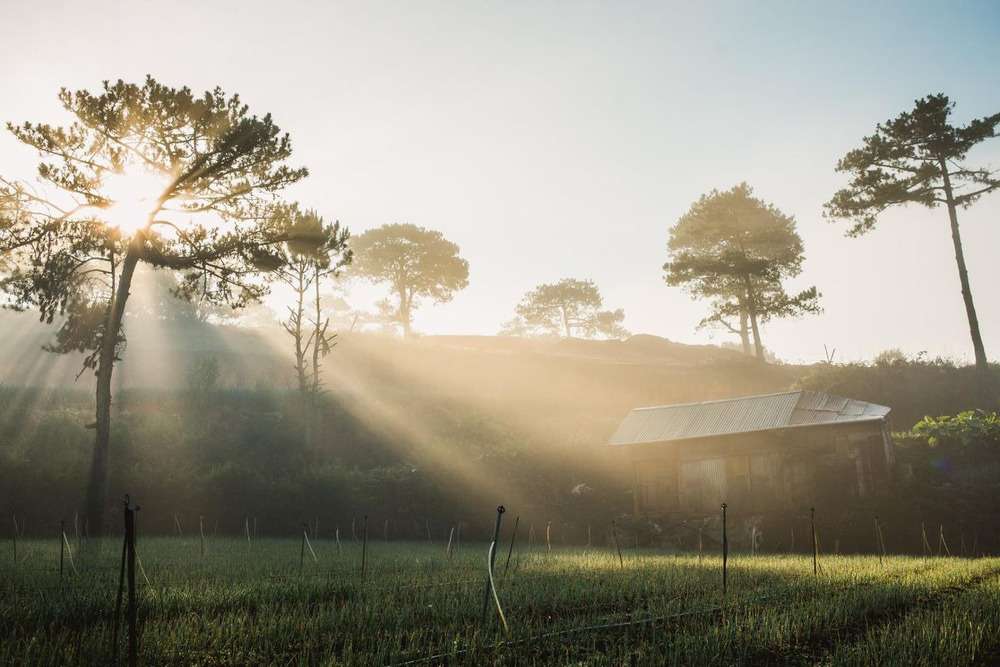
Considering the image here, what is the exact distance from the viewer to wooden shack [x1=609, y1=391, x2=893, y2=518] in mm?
25891

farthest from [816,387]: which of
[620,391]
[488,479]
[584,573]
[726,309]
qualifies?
[584,573]

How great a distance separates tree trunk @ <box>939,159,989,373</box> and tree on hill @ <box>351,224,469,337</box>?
46106mm

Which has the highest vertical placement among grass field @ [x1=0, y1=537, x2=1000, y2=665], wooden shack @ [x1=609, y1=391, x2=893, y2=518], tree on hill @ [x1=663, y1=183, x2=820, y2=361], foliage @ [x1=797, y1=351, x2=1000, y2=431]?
tree on hill @ [x1=663, y1=183, x2=820, y2=361]

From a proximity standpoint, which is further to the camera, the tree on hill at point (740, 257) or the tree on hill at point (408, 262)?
the tree on hill at point (408, 262)

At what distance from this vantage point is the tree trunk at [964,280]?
34.5 m

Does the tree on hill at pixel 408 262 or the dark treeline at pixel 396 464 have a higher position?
the tree on hill at pixel 408 262

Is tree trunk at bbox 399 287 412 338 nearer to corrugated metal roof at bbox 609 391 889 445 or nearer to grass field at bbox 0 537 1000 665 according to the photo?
corrugated metal roof at bbox 609 391 889 445

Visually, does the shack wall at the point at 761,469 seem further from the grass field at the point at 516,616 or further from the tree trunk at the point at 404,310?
the tree trunk at the point at 404,310

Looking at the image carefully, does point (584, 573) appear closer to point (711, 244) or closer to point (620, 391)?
point (620, 391)

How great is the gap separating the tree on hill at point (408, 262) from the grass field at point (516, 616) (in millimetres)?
55895

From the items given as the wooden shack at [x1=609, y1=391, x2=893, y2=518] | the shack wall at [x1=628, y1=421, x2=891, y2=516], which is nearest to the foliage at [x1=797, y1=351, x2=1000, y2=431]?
the wooden shack at [x1=609, y1=391, x2=893, y2=518]

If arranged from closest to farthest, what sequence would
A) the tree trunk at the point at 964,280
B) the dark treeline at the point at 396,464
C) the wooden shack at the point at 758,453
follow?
the dark treeline at the point at 396,464 < the wooden shack at the point at 758,453 < the tree trunk at the point at 964,280

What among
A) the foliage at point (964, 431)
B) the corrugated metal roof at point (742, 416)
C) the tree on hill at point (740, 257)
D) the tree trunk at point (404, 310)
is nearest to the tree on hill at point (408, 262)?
the tree trunk at point (404, 310)

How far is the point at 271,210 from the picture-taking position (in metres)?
21.8
